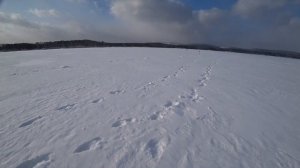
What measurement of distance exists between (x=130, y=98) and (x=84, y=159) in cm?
246

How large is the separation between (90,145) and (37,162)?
666 mm

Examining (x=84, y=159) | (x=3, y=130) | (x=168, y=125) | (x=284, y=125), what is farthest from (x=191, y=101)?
(x=3, y=130)

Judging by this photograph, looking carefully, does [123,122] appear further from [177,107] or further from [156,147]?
[177,107]

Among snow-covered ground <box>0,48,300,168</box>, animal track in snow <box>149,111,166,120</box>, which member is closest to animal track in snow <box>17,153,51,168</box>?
snow-covered ground <box>0,48,300,168</box>

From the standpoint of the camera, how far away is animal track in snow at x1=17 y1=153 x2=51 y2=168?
7.69 feet

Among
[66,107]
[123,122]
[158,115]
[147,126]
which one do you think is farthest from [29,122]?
[158,115]

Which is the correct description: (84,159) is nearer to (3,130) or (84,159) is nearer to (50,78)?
(3,130)

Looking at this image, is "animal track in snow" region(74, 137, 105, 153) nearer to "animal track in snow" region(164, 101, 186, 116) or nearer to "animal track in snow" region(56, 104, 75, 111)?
"animal track in snow" region(56, 104, 75, 111)

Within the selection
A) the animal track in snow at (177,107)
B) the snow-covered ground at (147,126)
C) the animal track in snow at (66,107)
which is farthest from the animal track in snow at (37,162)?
the animal track in snow at (177,107)

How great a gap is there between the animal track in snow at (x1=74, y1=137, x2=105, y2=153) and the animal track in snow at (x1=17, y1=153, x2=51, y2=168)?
0.36 m

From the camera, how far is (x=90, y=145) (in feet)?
9.10

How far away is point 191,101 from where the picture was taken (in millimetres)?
4621

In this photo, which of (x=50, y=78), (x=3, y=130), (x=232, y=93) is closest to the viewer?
(x=3, y=130)

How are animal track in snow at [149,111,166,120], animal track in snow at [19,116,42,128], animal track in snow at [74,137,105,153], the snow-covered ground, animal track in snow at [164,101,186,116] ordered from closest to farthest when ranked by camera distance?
the snow-covered ground, animal track in snow at [74,137,105,153], animal track in snow at [19,116,42,128], animal track in snow at [149,111,166,120], animal track in snow at [164,101,186,116]
